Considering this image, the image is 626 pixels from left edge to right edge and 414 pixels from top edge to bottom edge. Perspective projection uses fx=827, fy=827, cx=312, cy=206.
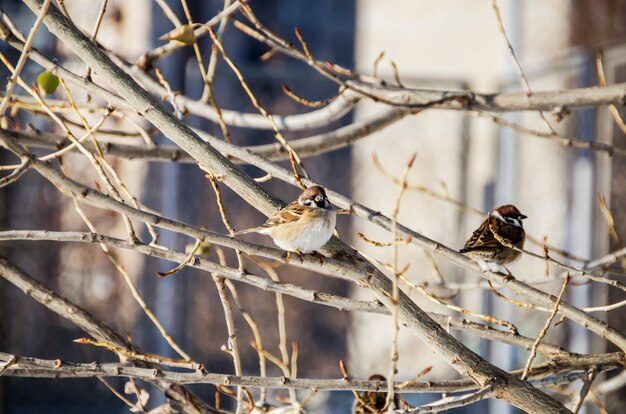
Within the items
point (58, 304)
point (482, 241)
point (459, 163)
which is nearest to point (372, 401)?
point (482, 241)

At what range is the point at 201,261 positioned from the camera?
1.68 meters

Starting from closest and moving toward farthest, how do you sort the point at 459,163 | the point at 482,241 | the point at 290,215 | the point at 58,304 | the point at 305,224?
the point at 58,304 < the point at 305,224 < the point at 290,215 < the point at 482,241 < the point at 459,163

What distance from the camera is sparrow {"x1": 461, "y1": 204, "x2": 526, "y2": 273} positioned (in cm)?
294

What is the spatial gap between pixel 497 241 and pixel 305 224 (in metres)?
0.97

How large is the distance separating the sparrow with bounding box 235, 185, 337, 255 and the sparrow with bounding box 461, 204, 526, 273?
0.72m

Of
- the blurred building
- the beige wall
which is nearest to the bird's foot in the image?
the blurred building

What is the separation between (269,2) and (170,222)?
5.95 metres

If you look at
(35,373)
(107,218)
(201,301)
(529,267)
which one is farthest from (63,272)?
(35,373)

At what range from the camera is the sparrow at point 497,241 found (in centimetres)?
294

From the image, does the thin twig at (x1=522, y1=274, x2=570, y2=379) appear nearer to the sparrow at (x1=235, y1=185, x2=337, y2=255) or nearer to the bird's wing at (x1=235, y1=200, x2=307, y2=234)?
the sparrow at (x1=235, y1=185, x2=337, y2=255)

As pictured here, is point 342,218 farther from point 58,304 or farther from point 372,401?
point 58,304

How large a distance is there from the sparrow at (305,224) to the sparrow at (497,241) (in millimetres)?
723

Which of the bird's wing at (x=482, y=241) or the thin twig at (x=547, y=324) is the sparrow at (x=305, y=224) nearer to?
the thin twig at (x=547, y=324)

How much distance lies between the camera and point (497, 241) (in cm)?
295
